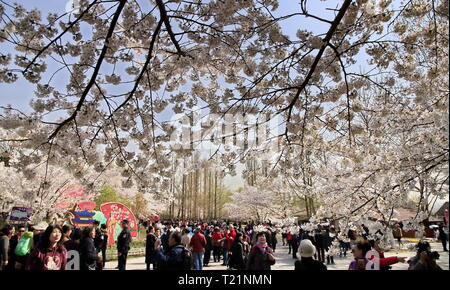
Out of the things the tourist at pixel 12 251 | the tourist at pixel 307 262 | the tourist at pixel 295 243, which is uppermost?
the tourist at pixel 307 262

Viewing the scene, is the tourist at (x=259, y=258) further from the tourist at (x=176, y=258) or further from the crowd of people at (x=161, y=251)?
the tourist at (x=176, y=258)

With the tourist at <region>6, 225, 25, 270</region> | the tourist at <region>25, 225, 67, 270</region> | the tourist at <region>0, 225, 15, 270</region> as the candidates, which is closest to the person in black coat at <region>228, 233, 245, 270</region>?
the tourist at <region>6, 225, 25, 270</region>

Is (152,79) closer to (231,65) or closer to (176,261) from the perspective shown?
(231,65)

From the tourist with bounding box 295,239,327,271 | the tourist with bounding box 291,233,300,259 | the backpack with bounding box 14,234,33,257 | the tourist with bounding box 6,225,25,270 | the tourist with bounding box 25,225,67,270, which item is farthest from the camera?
the tourist with bounding box 291,233,300,259

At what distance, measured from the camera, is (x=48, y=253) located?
124 inches

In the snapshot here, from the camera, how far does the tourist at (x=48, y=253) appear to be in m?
3.04

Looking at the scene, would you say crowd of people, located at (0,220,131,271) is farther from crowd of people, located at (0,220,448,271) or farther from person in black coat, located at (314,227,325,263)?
person in black coat, located at (314,227,325,263)

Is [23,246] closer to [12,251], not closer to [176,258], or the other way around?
[12,251]

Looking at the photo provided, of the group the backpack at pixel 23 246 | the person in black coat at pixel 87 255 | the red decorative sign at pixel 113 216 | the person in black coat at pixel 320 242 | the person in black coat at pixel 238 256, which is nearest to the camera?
the person in black coat at pixel 87 255

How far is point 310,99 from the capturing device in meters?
4.83

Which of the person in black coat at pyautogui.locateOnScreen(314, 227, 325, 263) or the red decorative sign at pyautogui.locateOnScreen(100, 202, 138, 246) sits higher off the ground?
the red decorative sign at pyautogui.locateOnScreen(100, 202, 138, 246)

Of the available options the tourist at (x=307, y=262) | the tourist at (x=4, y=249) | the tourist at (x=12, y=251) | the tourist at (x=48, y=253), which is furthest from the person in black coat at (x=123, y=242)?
the tourist at (x=307, y=262)

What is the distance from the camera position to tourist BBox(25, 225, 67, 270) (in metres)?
3.04

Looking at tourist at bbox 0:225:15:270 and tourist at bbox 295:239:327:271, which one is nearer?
tourist at bbox 295:239:327:271
